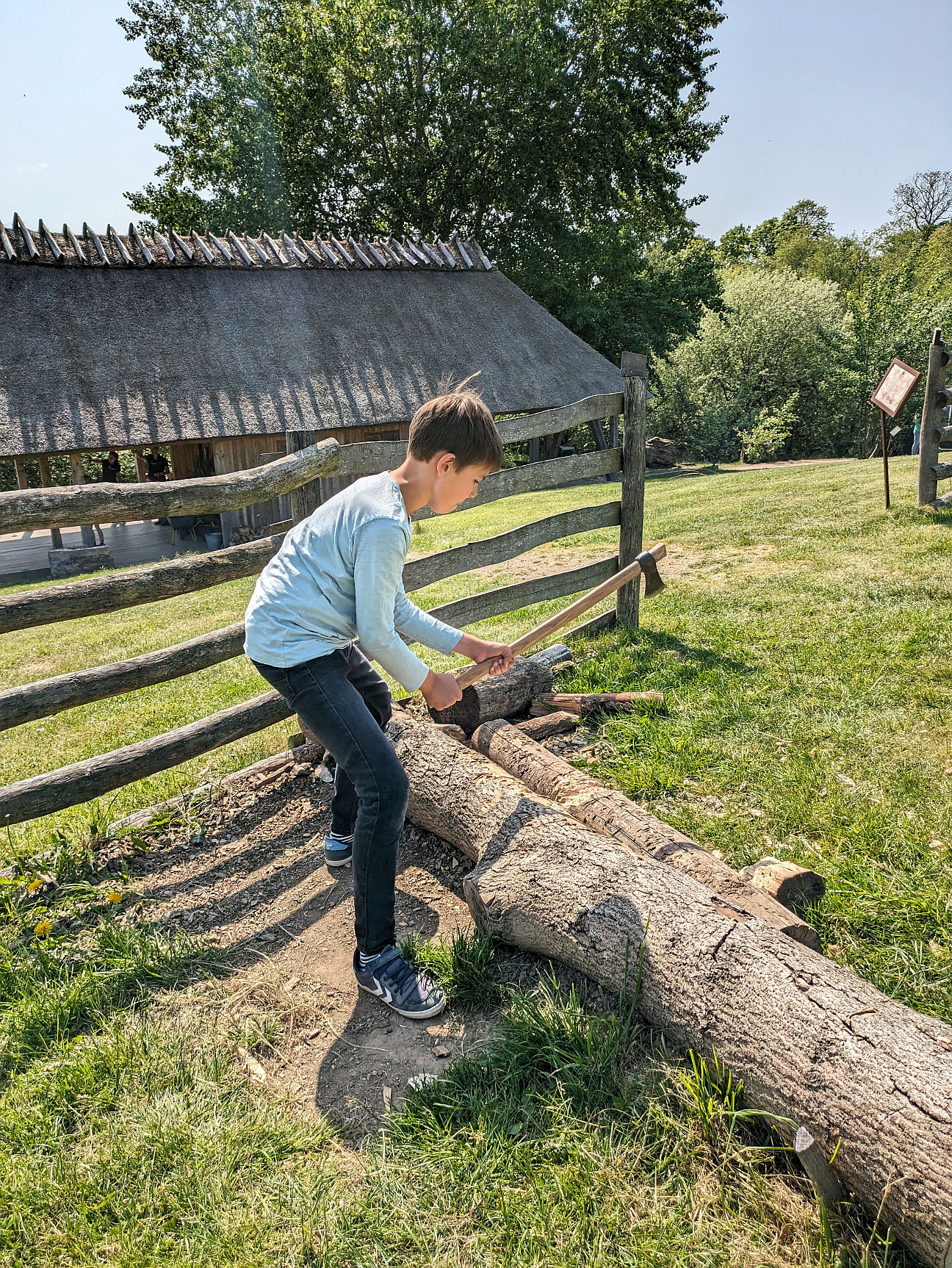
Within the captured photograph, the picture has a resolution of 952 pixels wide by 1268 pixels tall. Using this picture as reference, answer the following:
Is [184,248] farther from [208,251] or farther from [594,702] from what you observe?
[594,702]

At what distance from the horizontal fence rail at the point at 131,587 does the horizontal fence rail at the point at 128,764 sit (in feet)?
2.27

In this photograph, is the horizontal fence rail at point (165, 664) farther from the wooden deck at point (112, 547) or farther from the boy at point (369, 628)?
the wooden deck at point (112, 547)

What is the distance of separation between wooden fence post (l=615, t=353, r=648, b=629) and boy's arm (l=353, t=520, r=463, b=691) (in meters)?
3.55

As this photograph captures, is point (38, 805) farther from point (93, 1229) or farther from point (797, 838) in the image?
point (797, 838)

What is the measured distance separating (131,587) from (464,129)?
26.8m

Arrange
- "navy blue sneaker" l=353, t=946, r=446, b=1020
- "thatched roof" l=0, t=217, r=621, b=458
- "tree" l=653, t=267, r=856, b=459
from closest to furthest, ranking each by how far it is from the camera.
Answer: "navy blue sneaker" l=353, t=946, r=446, b=1020 < "thatched roof" l=0, t=217, r=621, b=458 < "tree" l=653, t=267, r=856, b=459

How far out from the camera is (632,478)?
5.83 m

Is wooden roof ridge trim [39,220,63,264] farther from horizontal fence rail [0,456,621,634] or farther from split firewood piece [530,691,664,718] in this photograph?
split firewood piece [530,691,664,718]

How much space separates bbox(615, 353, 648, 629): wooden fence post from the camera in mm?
5641

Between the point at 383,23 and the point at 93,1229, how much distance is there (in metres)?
30.0

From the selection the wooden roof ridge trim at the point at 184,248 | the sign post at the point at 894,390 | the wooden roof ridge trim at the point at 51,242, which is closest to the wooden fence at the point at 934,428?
the sign post at the point at 894,390

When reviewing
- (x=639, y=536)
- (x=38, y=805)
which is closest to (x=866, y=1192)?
(x=38, y=805)

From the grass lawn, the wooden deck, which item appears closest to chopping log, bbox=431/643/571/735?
the grass lawn

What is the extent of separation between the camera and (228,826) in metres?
3.92
